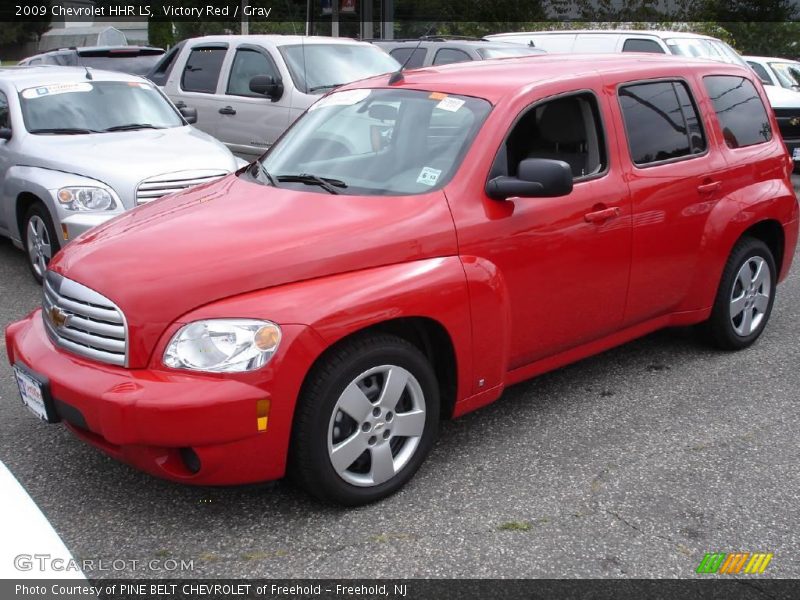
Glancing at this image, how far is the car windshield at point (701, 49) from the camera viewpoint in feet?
44.0

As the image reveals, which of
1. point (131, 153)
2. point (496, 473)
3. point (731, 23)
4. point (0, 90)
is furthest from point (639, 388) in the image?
point (731, 23)

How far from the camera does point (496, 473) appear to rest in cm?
402

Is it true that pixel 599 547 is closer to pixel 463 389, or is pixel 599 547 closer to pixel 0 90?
pixel 463 389

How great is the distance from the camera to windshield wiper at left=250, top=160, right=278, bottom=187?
4.42m

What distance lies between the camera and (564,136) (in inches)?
178

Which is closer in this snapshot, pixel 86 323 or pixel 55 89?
pixel 86 323

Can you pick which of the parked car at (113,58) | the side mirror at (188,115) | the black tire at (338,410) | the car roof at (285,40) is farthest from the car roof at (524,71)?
the parked car at (113,58)

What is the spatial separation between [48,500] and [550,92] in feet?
9.56

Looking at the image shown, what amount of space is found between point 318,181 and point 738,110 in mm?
2769

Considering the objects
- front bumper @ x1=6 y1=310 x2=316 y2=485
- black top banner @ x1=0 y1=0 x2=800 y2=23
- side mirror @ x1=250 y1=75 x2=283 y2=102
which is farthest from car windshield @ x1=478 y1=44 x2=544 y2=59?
black top banner @ x1=0 y1=0 x2=800 y2=23

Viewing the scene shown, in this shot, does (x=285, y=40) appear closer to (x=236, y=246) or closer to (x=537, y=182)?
(x=537, y=182)

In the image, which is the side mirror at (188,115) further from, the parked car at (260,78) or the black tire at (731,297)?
the black tire at (731,297)

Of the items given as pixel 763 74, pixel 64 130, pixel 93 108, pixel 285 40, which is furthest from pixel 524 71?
pixel 763 74

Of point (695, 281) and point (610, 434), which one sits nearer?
point (610, 434)
